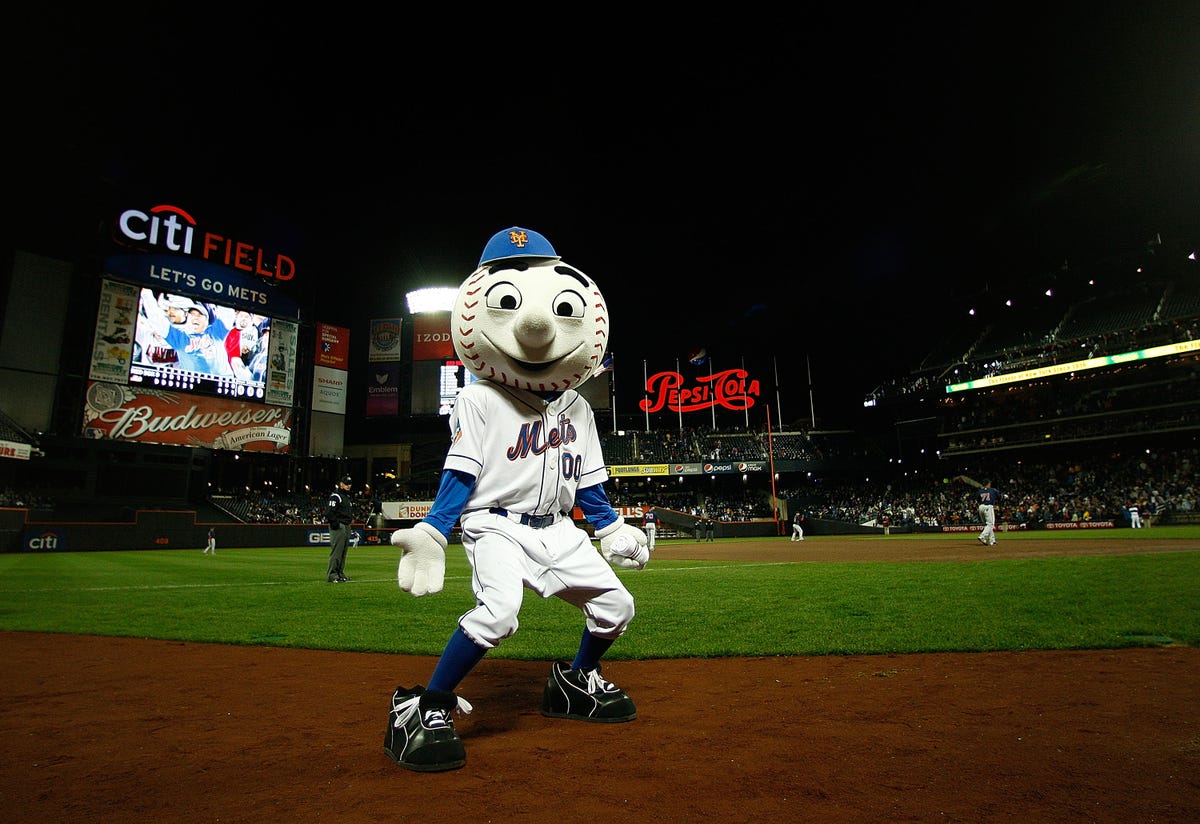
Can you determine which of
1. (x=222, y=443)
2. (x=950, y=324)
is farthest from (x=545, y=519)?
(x=950, y=324)

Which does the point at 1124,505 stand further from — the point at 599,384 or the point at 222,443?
the point at 222,443

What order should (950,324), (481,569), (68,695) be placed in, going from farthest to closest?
(950,324) → (68,695) → (481,569)

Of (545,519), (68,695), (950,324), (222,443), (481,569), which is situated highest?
(950,324)

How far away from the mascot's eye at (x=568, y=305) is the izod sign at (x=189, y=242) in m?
36.2

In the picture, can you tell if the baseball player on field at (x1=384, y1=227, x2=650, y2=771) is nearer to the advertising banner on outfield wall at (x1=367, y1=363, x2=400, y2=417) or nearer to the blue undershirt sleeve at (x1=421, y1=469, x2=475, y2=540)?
the blue undershirt sleeve at (x1=421, y1=469, x2=475, y2=540)

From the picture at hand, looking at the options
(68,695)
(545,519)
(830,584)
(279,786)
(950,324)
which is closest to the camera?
(279,786)

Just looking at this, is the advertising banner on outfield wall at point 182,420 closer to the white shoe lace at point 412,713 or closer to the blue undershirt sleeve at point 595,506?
the blue undershirt sleeve at point 595,506

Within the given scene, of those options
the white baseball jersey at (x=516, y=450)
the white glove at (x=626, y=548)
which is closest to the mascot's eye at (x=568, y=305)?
the white baseball jersey at (x=516, y=450)

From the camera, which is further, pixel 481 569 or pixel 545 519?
pixel 545 519

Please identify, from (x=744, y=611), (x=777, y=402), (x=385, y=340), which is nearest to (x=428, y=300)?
(x=385, y=340)

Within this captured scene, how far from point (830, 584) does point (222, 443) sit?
33257 millimetres

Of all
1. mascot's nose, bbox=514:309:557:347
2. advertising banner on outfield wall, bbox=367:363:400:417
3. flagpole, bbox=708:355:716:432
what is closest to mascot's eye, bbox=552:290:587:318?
mascot's nose, bbox=514:309:557:347

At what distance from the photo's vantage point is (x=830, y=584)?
8.46 m

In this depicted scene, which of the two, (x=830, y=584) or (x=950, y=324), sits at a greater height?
(x=950, y=324)
